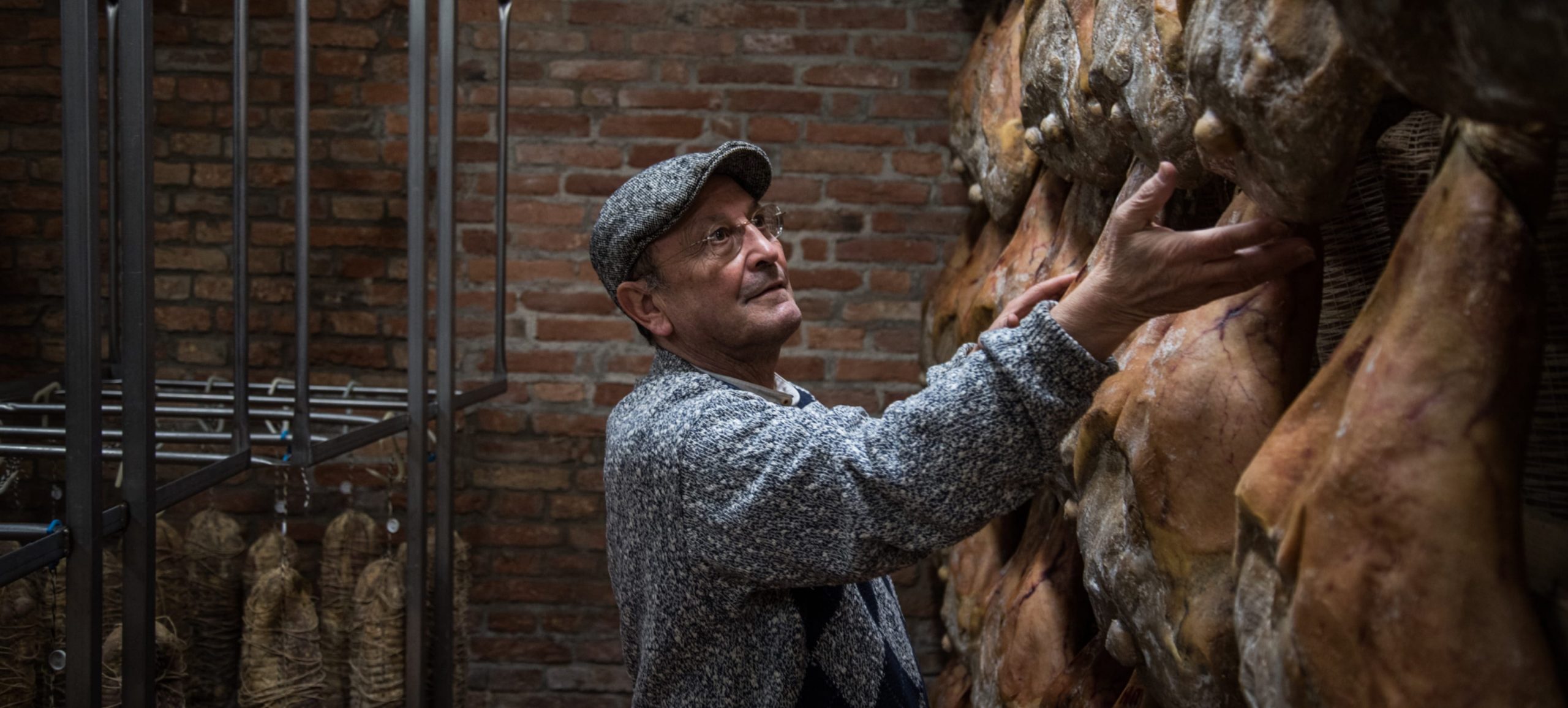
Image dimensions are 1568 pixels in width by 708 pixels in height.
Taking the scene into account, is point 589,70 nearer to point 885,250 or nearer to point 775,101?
point 775,101

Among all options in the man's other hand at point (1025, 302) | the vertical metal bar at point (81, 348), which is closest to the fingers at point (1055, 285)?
the man's other hand at point (1025, 302)

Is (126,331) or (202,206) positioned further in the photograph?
(202,206)

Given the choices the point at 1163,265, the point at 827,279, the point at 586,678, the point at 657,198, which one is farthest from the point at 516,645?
the point at 1163,265

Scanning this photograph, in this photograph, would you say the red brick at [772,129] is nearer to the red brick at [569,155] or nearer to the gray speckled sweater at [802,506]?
the red brick at [569,155]

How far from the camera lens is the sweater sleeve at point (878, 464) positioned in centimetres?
120

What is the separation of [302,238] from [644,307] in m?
0.82

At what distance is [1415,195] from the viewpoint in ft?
3.47

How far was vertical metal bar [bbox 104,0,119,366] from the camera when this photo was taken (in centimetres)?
273

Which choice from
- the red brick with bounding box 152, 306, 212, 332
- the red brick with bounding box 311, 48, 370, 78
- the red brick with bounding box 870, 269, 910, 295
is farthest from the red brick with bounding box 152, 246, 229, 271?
the red brick with bounding box 870, 269, 910, 295

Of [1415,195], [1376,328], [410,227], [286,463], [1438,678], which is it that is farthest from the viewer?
[410,227]

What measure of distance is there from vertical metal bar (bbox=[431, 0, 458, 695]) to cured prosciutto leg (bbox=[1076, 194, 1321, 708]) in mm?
1893

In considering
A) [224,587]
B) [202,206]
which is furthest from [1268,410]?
[202,206]

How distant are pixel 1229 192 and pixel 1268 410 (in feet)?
1.32

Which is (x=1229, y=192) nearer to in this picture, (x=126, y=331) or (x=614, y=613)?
(x=126, y=331)
